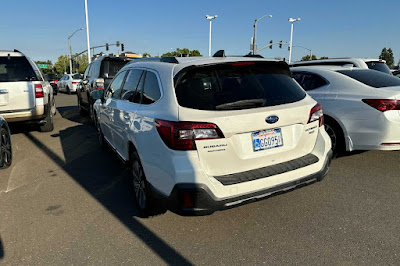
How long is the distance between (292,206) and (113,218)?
6.47 feet

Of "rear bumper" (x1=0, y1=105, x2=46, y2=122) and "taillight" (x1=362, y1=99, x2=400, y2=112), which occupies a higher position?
"taillight" (x1=362, y1=99, x2=400, y2=112)

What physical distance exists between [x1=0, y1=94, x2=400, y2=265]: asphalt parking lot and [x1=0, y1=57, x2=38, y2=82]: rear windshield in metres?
2.69

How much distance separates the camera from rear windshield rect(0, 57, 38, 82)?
20.5ft

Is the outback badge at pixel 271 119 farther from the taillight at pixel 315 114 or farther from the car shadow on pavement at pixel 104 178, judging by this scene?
the car shadow on pavement at pixel 104 178

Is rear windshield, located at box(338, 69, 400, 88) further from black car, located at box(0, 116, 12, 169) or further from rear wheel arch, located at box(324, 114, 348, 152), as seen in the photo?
black car, located at box(0, 116, 12, 169)

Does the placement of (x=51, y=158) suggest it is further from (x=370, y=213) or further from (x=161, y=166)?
(x=370, y=213)

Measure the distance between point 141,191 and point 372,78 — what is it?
3959 mm

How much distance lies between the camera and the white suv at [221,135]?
94.5 inches

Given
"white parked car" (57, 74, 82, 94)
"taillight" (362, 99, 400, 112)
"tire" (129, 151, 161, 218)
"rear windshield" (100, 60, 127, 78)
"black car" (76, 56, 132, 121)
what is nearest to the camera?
"tire" (129, 151, 161, 218)

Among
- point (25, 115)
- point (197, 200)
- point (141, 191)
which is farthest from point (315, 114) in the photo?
point (25, 115)

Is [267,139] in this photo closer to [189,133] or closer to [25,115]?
[189,133]

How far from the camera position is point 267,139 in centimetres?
264

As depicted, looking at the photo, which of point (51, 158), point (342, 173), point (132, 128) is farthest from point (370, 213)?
point (51, 158)


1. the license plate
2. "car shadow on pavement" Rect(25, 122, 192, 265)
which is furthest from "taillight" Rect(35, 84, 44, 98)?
the license plate
